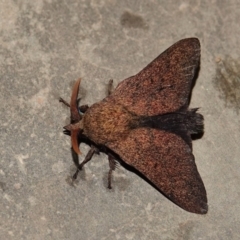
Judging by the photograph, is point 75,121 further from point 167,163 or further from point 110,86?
Answer: point 167,163

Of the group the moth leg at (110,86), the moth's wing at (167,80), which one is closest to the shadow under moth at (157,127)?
the moth's wing at (167,80)

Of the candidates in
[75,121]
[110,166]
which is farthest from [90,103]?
[110,166]

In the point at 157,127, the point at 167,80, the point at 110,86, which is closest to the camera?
the point at 157,127

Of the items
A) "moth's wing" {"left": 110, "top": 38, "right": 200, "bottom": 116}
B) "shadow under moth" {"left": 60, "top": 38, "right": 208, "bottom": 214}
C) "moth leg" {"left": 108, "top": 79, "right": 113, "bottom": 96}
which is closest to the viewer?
"shadow under moth" {"left": 60, "top": 38, "right": 208, "bottom": 214}

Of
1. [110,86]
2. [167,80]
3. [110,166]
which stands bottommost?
[110,166]

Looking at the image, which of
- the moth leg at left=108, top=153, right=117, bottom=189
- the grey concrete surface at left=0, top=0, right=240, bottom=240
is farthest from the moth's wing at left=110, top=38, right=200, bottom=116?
the moth leg at left=108, top=153, right=117, bottom=189

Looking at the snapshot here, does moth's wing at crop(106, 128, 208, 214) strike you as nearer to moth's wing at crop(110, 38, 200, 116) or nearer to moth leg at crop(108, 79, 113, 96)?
moth's wing at crop(110, 38, 200, 116)

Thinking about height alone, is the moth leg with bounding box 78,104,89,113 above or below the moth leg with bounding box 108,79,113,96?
below
